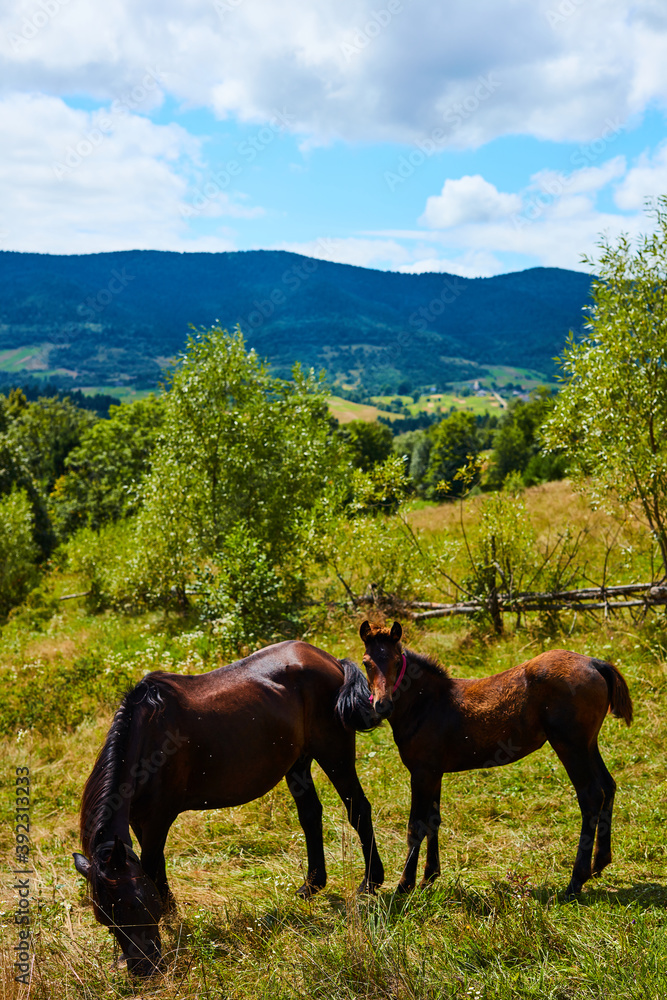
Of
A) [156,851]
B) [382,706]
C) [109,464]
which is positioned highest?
[109,464]

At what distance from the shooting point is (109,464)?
145 feet

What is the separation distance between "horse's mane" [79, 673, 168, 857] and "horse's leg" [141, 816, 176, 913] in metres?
0.58

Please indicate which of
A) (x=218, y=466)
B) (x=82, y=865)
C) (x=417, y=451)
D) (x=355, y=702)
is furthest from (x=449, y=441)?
(x=82, y=865)

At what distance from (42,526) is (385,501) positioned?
29107 millimetres

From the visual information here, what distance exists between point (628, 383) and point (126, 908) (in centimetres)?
1125

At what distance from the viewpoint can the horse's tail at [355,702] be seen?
17.3 ft

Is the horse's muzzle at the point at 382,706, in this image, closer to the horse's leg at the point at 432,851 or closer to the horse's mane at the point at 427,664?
the horse's mane at the point at 427,664

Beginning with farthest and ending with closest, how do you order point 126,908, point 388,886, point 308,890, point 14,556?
point 14,556, point 388,886, point 308,890, point 126,908

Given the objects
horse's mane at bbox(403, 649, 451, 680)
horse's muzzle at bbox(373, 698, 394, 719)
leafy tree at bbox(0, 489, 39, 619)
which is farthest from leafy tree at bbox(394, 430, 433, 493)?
horse's muzzle at bbox(373, 698, 394, 719)

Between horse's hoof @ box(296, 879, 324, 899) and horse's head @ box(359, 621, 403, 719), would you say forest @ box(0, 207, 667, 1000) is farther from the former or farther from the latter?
horse's head @ box(359, 621, 403, 719)

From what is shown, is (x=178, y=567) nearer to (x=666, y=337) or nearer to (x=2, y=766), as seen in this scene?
(x=2, y=766)

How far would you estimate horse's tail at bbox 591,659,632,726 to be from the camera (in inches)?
211

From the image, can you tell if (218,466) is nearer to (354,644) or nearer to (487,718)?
(354,644)

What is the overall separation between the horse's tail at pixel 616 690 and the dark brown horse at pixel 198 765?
2.28 meters
